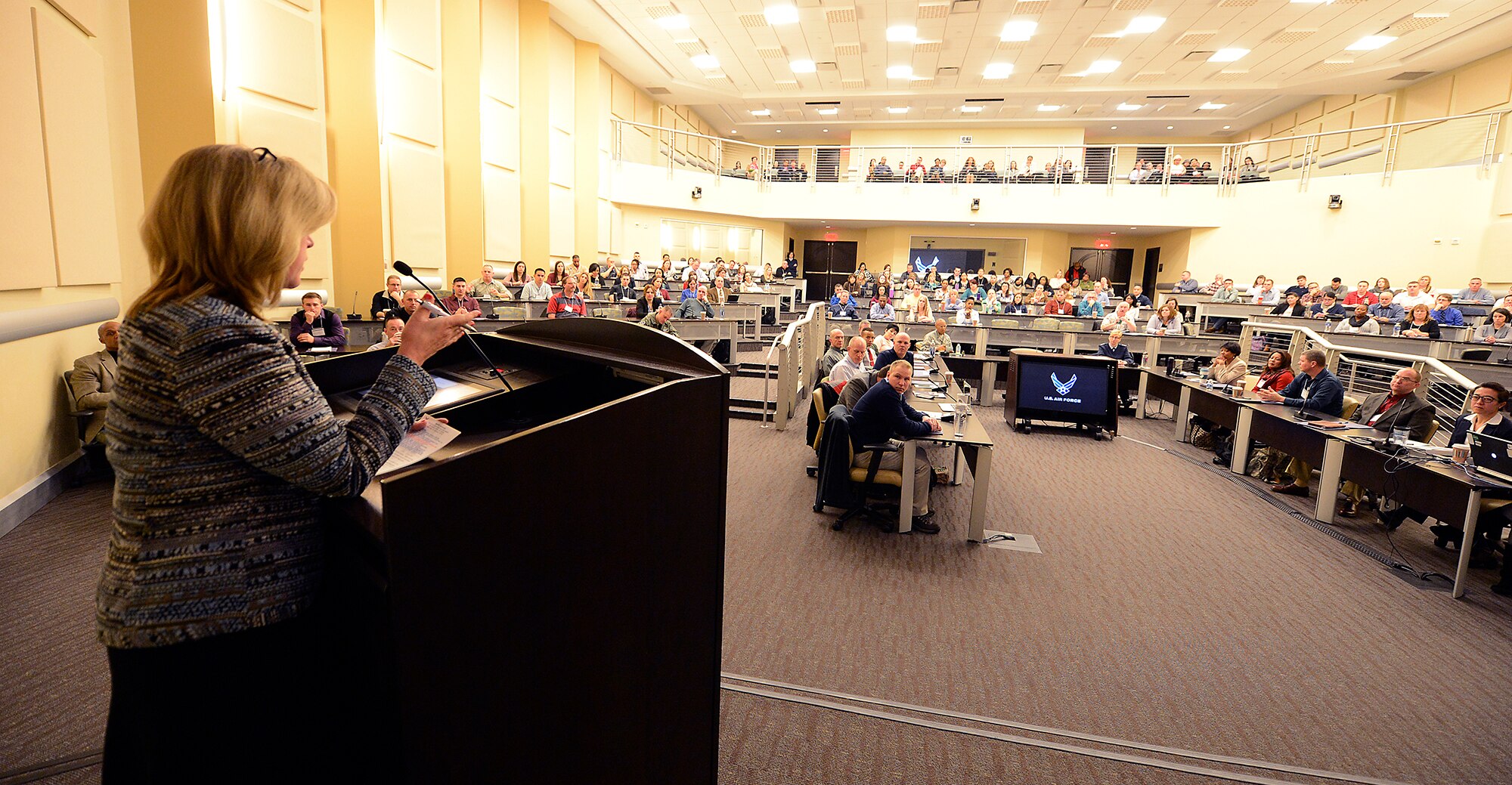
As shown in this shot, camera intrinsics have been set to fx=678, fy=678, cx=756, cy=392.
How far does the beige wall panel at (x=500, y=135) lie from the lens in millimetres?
12023

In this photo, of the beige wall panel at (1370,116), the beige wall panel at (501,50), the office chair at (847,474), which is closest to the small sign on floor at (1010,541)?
the office chair at (847,474)

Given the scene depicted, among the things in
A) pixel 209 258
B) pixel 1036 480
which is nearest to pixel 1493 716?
pixel 1036 480

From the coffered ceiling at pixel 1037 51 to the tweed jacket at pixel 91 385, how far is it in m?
10.9

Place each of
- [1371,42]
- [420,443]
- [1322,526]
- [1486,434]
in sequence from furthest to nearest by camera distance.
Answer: [1371,42], [1322,526], [1486,434], [420,443]

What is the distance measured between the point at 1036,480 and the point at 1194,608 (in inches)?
98.8

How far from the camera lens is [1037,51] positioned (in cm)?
1509

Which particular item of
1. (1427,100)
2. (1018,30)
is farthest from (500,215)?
(1427,100)

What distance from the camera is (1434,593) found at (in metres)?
4.15

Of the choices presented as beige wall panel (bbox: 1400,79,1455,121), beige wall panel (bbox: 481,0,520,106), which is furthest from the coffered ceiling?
beige wall panel (bbox: 481,0,520,106)

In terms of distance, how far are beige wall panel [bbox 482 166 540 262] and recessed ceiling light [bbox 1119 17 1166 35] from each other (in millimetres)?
12358

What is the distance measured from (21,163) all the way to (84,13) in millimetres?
1688

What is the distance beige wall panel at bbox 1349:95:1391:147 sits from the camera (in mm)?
16156

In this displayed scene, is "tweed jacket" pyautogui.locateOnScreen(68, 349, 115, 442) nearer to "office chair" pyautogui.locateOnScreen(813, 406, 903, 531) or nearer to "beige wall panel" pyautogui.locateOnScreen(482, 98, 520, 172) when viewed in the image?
"office chair" pyautogui.locateOnScreen(813, 406, 903, 531)

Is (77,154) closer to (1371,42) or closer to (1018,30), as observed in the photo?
(1018,30)
